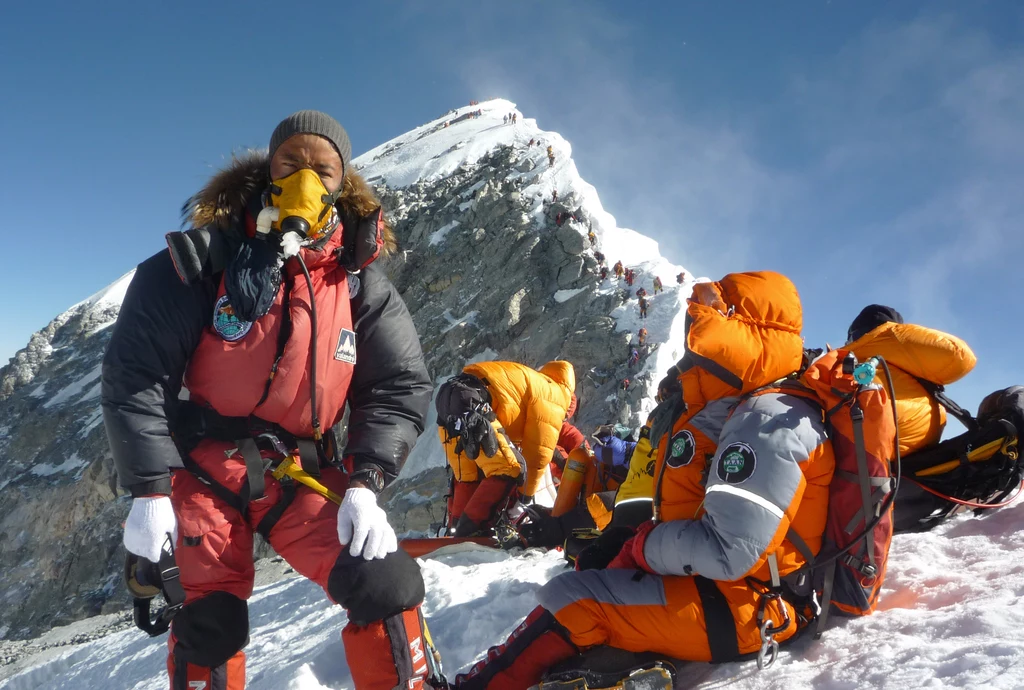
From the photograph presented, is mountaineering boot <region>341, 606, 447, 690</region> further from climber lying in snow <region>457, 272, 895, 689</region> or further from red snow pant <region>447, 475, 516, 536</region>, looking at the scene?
red snow pant <region>447, 475, 516, 536</region>

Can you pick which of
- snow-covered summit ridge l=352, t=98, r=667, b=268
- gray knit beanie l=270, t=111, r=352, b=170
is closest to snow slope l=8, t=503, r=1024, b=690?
gray knit beanie l=270, t=111, r=352, b=170

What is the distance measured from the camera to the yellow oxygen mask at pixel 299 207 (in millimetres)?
2027

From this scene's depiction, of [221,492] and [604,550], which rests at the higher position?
[221,492]

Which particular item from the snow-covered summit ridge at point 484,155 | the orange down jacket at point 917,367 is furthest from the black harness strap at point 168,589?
the snow-covered summit ridge at point 484,155

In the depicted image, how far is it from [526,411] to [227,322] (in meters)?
4.05

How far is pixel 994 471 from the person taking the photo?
2.75 meters

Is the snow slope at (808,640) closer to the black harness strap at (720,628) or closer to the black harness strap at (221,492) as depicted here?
the black harness strap at (720,628)

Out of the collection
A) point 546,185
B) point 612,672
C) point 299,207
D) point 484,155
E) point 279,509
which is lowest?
point 612,672

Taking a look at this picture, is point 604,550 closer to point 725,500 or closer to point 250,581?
point 725,500

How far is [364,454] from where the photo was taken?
7.03 feet

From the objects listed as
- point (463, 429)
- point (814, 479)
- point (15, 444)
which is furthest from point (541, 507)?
point (15, 444)

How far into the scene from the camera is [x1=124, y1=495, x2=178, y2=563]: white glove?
1836mm

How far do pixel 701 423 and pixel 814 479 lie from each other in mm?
418

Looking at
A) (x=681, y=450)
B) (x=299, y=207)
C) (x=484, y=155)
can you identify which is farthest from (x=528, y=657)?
(x=484, y=155)
